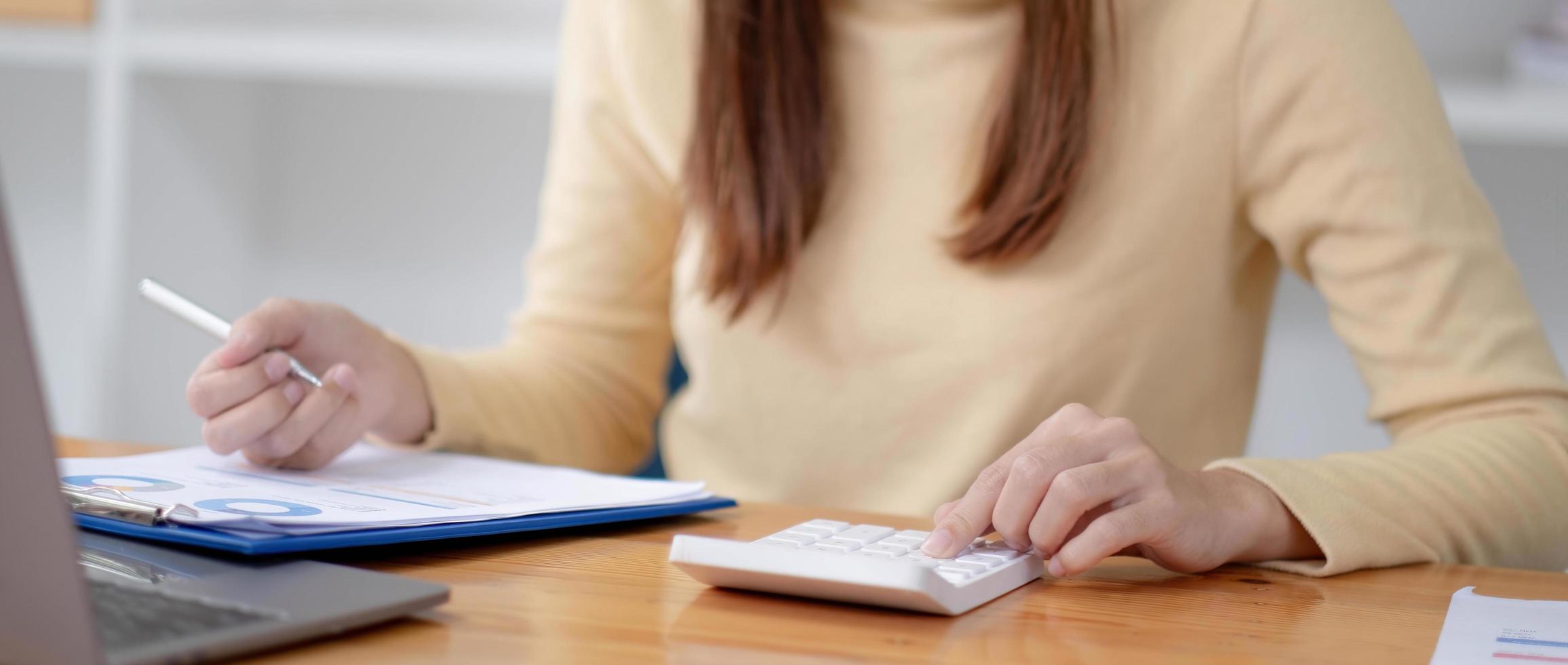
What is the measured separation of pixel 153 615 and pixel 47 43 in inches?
64.1

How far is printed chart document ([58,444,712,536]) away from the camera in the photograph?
552 millimetres

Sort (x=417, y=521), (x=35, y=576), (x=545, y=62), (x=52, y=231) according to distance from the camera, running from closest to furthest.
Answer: (x=35, y=576) → (x=417, y=521) → (x=545, y=62) → (x=52, y=231)

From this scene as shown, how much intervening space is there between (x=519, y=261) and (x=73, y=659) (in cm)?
165

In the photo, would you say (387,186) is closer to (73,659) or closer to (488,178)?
Result: (488,178)

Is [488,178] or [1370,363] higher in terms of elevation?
[488,178]

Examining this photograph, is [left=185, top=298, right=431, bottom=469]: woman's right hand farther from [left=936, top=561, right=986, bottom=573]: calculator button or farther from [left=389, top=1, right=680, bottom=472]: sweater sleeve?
[left=936, top=561, right=986, bottom=573]: calculator button

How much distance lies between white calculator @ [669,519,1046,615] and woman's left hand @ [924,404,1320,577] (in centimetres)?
1

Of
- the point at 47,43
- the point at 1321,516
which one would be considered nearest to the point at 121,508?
the point at 1321,516

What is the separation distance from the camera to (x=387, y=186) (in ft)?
6.55

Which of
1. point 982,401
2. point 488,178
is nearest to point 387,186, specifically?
point 488,178

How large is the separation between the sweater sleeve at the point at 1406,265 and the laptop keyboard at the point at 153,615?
1.76 feet

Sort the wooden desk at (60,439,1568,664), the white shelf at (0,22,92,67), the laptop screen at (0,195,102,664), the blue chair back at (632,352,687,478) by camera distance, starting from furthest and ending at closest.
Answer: the white shelf at (0,22,92,67), the blue chair back at (632,352,687,478), the wooden desk at (60,439,1568,664), the laptop screen at (0,195,102,664)

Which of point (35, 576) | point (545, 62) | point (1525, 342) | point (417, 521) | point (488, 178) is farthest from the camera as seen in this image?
point (488, 178)

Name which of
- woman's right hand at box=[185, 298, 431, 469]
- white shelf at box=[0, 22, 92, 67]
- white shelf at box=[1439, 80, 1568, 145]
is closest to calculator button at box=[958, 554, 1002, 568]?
woman's right hand at box=[185, 298, 431, 469]
